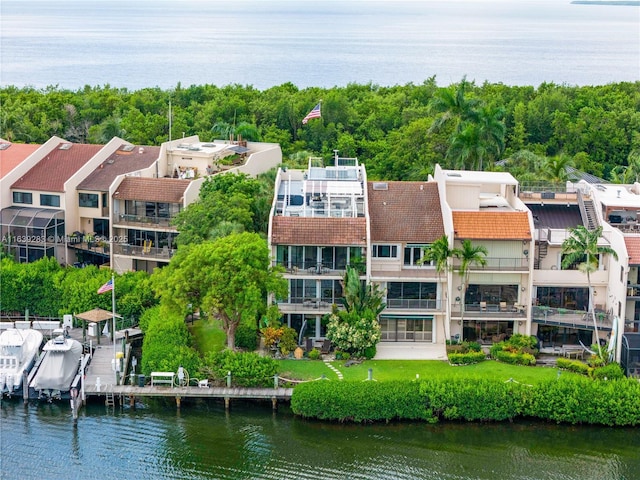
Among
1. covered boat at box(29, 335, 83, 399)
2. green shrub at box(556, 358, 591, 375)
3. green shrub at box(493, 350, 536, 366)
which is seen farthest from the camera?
green shrub at box(493, 350, 536, 366)

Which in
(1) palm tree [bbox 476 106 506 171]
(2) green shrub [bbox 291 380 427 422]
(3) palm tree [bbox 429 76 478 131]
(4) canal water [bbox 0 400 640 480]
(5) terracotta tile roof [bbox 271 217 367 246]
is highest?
(3) palm tree [bbox 429 76 478 131]

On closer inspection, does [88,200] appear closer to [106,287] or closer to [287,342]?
[106,287]

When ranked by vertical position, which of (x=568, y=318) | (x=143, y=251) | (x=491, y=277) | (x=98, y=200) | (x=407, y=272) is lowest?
(x=568, y=318)

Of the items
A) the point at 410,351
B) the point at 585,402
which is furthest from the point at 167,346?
the point at 585,402

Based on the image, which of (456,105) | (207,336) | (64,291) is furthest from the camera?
(456,105)

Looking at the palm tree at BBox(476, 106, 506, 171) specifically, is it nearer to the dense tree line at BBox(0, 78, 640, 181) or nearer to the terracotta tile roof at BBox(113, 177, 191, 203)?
the dense tree line at BBox(0, 78, 640, 181)

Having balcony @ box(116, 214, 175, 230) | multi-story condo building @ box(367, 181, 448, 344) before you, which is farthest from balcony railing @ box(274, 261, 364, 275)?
balcony @ box(116, 214, 175, 230)
